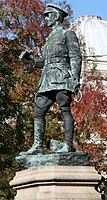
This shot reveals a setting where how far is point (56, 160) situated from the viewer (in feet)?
24.6

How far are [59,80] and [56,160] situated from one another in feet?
4.41

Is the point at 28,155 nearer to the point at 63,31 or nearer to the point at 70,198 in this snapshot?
the point at 70,198

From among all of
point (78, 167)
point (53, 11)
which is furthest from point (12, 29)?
point (78, 167)

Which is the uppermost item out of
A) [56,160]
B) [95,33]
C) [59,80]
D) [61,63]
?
[95,33]

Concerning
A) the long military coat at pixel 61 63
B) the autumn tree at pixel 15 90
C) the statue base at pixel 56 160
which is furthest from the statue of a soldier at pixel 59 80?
the autumn tree at pixel 15 90

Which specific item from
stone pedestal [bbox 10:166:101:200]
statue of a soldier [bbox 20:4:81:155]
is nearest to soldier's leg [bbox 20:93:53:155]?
statue of a soldier [bbox 20:4:81:155]

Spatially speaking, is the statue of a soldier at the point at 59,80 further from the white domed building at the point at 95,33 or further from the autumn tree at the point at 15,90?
the white domed building at the point at 95,33

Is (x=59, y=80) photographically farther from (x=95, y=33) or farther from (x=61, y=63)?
(x=95, y=33)

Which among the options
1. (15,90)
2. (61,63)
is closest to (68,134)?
(61,63)

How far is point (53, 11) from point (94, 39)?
3437cm

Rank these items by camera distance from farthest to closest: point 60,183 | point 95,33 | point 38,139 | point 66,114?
1. point 95,33
2. point 38,139
3. point 66,114
4. point 60,183

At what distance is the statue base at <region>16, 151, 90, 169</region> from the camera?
752 centimetres

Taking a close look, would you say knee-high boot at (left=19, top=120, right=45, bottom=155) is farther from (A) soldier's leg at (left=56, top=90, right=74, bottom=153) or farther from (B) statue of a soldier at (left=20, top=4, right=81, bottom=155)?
(A) soldier's leg at (left=56, top=90, right=74, bottom=153)

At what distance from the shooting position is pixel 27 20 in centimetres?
2150
